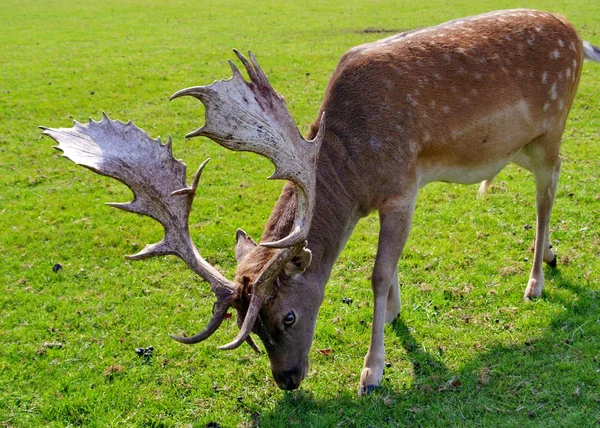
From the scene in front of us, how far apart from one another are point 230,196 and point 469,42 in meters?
4.63

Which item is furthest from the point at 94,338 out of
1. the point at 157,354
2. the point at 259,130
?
the point at 259,130

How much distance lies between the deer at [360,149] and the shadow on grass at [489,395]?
0.90 ft

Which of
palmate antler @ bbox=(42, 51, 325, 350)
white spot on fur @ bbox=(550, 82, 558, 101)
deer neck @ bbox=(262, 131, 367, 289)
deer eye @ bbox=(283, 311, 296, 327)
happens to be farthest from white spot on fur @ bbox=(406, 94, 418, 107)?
deer eye @ bbox=(283, 311, 296, 327)

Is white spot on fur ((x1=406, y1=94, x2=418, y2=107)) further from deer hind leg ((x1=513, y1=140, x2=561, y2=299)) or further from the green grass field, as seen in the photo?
the green grass field

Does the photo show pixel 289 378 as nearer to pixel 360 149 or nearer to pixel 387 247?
pixel 387 247

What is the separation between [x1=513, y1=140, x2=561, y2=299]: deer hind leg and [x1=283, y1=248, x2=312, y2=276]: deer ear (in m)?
2.80

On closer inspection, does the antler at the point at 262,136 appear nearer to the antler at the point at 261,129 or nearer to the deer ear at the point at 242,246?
the antler at the point at 261,129

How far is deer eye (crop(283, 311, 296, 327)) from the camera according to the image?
16.3 ft

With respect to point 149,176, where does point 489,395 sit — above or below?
below

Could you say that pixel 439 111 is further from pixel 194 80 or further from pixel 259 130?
pixel 194 80

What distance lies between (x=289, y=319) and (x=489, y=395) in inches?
67.9

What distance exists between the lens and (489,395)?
5109 mm

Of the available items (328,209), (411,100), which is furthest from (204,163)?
(411,100)

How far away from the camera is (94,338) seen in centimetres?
621
